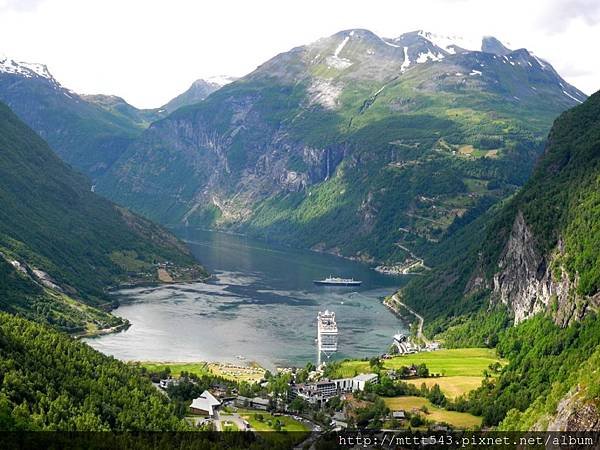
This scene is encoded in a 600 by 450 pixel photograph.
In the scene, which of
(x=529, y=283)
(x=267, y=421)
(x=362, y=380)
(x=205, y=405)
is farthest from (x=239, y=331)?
(x=267, y=421)

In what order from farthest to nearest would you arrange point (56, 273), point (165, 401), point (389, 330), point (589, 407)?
1. point (56, 273)
2. point (389, 330)
3. point (165, 401)
4. point (589, 407)

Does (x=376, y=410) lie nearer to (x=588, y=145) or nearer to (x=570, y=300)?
(x=570, y=300)

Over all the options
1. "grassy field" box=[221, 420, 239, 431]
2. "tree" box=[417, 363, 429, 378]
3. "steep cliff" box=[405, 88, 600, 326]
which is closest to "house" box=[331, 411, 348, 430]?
"grassy field" box=[221, 420, 239, 431]

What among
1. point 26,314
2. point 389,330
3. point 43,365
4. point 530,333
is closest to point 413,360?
point 530,333

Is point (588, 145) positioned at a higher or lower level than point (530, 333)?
higher

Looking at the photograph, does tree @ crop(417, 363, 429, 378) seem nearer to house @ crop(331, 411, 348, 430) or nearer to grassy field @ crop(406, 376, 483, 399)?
grassy field @ crop(406, 376, 483, 399)

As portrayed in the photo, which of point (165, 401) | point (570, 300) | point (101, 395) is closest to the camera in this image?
point (101, 395)
